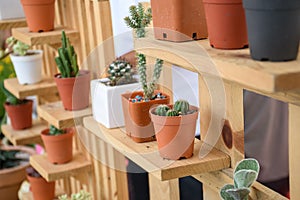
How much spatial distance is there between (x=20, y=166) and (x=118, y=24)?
1413mm

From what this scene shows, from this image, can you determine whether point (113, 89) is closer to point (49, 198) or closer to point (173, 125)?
point (173, 125)

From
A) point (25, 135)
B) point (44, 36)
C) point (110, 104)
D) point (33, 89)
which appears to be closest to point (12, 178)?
point (25, 135)

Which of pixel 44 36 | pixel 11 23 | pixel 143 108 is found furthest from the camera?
pixel 11 23

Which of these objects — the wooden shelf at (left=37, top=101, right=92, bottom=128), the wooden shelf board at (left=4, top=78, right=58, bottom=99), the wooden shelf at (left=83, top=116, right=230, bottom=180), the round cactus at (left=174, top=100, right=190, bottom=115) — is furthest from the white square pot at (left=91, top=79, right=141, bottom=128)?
the wooden shelf board at (left=4, top=78, right=58, bottom=99)

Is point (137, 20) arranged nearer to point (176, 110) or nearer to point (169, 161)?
point (176, 110)

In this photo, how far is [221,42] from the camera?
3.99 feet

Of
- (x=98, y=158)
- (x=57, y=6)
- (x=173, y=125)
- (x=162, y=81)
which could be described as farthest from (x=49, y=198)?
(x=173, y=125)

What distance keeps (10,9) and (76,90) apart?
0.80 m

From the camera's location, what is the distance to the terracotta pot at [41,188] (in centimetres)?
283

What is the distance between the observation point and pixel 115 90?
203 centimetres

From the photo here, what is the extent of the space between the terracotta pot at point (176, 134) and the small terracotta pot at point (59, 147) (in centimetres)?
113

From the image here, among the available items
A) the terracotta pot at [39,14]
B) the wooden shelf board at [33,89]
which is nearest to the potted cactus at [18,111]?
the wooden shelf board at [33,89]

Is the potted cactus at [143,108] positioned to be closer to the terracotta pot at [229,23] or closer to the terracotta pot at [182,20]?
the terracotta pot at [182,20]

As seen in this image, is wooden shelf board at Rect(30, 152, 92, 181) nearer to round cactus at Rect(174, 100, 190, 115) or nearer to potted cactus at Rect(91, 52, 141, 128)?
potted cactus at Rect(91, 52, 141, 128)
